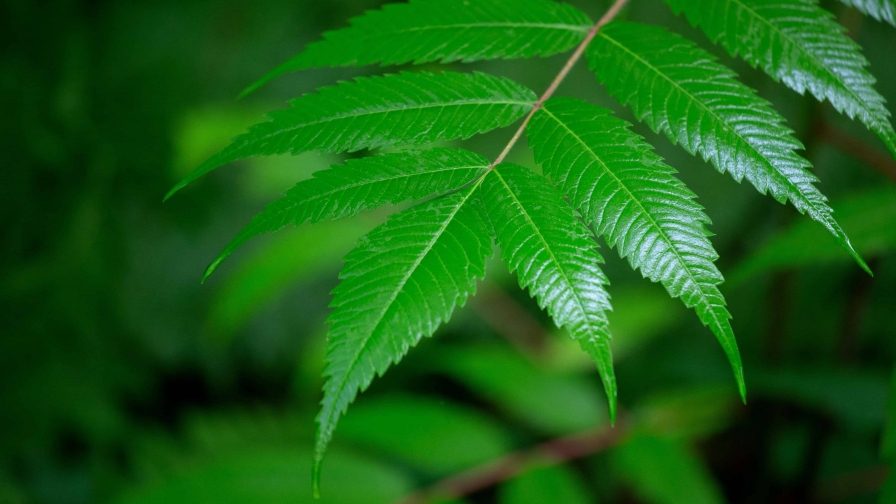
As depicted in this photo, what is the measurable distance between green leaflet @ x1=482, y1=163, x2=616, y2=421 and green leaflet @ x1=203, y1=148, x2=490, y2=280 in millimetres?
47

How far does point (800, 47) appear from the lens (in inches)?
26.8

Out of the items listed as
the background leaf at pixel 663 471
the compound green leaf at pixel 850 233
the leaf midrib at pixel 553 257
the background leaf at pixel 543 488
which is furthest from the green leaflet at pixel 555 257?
the background leaf at pixel 663 471

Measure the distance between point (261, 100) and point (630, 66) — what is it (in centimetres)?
197

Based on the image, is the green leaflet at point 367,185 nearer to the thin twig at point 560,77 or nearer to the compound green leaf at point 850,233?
the thin twig at point 560,77

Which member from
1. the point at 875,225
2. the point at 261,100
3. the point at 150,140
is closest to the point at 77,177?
the point at 150,140

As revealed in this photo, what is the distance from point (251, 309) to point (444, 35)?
124 cm

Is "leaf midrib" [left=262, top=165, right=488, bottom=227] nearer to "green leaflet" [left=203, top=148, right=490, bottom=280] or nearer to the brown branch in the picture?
"green leaflet" [left=203, top=148, right=490, bottom=280]

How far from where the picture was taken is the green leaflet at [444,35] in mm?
713

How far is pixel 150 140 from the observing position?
246 cm

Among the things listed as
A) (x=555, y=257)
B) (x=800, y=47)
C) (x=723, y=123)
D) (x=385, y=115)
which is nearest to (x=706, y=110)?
(x=723, y=123)

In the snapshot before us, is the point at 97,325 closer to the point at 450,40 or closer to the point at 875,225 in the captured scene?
the point at 450,40

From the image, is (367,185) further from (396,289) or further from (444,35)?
(444,35)

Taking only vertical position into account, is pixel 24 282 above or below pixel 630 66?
below

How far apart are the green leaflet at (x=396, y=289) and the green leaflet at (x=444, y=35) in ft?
0.72
